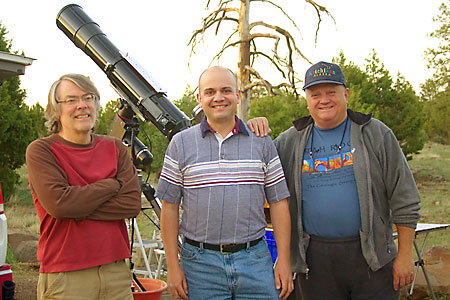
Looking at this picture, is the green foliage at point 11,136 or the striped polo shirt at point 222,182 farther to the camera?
the green foliage at point 11,136

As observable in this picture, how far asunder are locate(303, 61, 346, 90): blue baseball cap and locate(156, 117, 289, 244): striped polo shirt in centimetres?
58

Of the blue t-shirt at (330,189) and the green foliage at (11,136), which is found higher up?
the green foliage at (11,136)

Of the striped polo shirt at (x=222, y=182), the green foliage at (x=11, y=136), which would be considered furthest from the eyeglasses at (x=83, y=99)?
the green foliage at (x=11, y=136)

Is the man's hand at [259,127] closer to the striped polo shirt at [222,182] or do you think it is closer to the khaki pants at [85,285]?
the striped polo shirt at [222,182]

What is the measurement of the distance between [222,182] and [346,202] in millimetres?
853

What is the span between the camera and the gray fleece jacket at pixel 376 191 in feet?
9.30

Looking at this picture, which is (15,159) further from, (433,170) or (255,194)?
(433,170)

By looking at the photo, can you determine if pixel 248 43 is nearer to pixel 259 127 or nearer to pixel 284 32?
pixel 284 32

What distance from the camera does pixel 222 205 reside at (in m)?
2.49

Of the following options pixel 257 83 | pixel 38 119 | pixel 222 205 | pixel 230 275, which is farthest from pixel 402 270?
pixel 38 119

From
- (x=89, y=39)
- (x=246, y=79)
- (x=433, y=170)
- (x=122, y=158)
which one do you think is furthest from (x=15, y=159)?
(x=433, y=170)

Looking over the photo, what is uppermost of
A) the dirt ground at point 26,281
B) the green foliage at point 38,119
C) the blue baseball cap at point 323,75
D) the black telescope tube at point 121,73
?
the green foliage at point 38,119

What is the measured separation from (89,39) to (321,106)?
2.89m

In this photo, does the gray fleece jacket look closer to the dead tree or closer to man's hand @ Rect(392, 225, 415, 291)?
man's hand @ Rect(392, 225, 415, 291)
